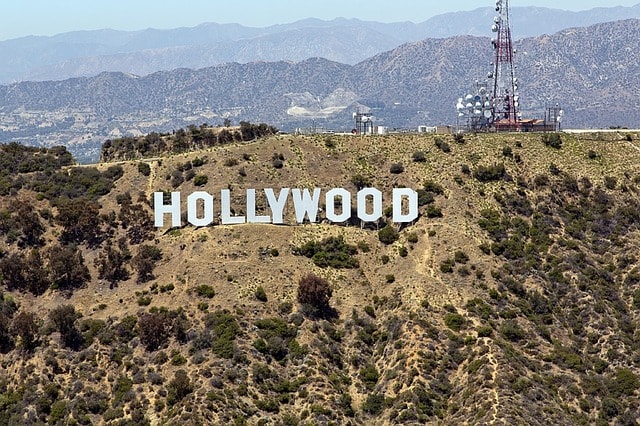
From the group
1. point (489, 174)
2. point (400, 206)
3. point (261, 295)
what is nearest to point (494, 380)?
point (261, 295)

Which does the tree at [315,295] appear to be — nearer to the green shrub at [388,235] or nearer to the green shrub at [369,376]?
the green shrub at [369,376]

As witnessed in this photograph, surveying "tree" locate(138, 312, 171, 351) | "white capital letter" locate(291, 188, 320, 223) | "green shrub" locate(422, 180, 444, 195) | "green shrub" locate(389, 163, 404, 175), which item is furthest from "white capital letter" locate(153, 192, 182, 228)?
"green shrub" locate(422, 180, 444, 195)

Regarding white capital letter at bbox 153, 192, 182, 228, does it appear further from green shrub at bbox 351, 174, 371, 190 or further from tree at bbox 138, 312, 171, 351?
green shrub at bbox 351, 174, 371, 190

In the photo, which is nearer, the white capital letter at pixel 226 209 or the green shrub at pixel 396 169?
the white capital letter at pixel 226 209

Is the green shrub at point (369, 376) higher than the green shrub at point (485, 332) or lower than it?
lower

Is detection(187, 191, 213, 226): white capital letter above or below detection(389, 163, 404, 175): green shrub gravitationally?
below

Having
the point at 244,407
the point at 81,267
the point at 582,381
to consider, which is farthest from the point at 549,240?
the point at 81,267

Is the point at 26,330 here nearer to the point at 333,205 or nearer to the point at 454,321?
the point at 333,205

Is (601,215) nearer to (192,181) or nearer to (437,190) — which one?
(437,190)

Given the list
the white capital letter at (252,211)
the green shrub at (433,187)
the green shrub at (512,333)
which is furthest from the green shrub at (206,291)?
the green shrub at (433,187)
